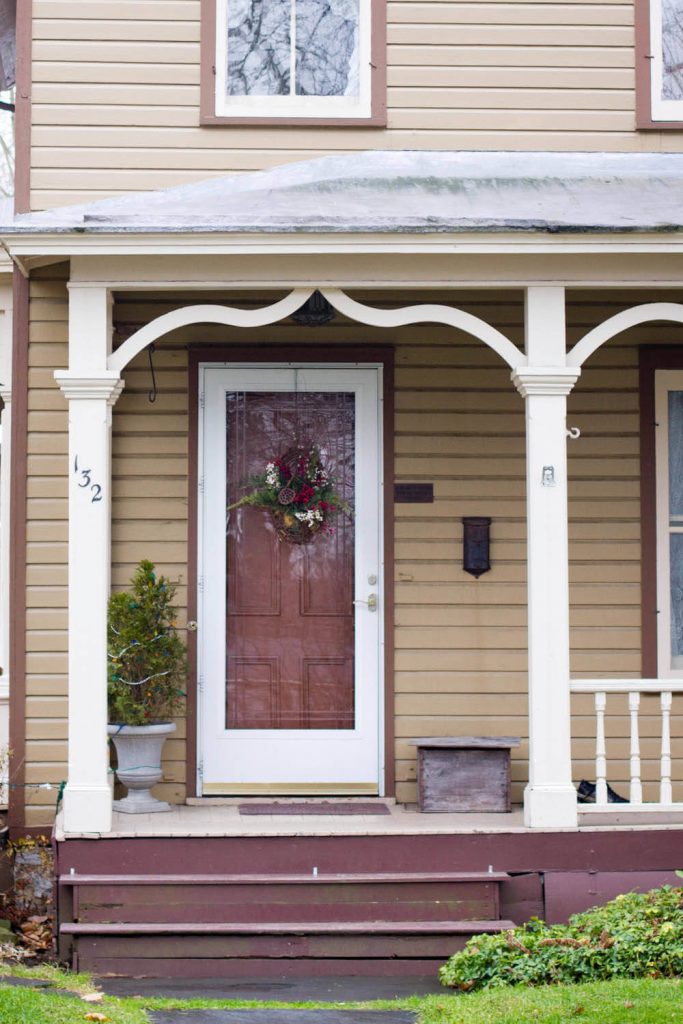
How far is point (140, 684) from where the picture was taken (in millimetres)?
6523

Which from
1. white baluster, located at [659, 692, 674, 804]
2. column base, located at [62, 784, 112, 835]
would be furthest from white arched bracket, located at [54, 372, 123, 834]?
white baluster, located at [659, 692, 674, 804]

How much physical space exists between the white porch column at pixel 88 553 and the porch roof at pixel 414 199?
1.69ft

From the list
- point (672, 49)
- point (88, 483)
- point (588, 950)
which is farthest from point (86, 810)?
point (672, 49)

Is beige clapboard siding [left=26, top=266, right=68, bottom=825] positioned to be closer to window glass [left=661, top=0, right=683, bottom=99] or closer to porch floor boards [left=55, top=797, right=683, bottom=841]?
porch floor boards [left=55, top=797, right=683, bottom=841]

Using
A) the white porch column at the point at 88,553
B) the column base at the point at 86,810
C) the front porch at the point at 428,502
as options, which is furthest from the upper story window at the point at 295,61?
the column base at the point at 86,810

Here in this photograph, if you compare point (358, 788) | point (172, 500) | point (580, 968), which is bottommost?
point (580, 968)

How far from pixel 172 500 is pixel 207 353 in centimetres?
82

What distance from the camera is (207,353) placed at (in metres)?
7.05

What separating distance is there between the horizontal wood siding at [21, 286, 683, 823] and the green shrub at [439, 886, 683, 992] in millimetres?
A: 1445

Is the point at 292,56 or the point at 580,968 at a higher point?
the point at 292,56

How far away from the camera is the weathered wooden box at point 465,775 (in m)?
6.50

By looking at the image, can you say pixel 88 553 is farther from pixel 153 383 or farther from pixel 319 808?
pixel 319 808

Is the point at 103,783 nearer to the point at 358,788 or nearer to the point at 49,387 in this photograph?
the point at 358,788

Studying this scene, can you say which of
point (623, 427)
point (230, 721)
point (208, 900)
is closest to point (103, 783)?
point (208, 900)
